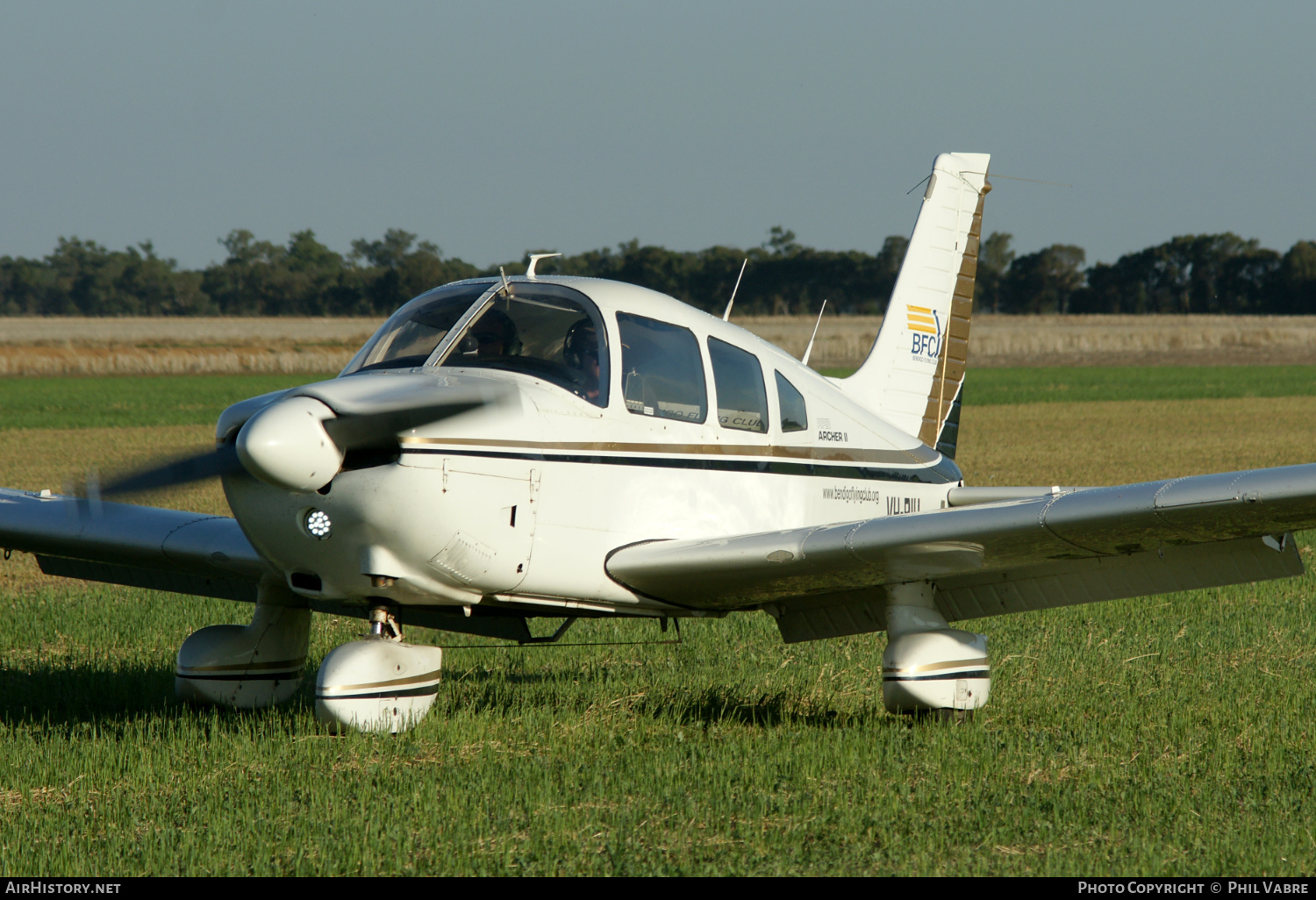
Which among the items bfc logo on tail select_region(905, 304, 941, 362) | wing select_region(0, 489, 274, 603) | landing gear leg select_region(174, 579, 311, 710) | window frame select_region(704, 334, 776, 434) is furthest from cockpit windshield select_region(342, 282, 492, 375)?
bfc logo on tail select_region(905, 304, 941, 362)

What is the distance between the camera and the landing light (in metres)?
5.94

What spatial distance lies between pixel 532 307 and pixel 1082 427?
27604 millimetres

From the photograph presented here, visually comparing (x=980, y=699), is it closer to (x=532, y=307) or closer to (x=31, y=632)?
(x=532, y=307)

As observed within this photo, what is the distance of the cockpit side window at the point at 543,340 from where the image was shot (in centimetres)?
664

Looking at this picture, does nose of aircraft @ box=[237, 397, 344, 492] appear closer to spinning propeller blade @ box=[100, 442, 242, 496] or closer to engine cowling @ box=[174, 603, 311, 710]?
spinning propeller blade @ box=[100, 442, 242, 496]

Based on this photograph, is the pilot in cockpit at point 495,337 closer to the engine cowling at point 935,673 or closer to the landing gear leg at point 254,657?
the landing gear leg at point 254,657

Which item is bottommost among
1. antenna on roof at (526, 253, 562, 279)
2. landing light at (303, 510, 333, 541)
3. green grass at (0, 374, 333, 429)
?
green grass at (0, 374, 333, 429)

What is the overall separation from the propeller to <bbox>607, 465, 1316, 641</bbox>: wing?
4.65ft

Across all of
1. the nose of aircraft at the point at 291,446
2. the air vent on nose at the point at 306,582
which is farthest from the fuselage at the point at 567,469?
the nose of aircraft at the point at 291,446

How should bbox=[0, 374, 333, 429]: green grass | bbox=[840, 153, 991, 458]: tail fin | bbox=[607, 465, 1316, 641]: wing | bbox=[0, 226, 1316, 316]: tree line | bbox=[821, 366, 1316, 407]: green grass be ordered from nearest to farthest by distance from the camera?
1. bbox=[607, 465, 1316, 641]: wing
2. bbox=[840, 153, 991, 458]: tail fin
3. bbox=[0, 374, 333, 429]: green grass
4. bbox=[821, 366, 1316, 407]: green grass
5. bbox=[0, 226, 1316, 316]: tree line

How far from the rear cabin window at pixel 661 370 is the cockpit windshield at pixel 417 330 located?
0.85 m

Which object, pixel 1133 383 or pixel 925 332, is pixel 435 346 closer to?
pixel 925 332

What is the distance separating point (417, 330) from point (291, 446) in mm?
1572

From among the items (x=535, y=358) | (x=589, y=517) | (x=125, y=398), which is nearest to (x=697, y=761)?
(x=589, y=517)
